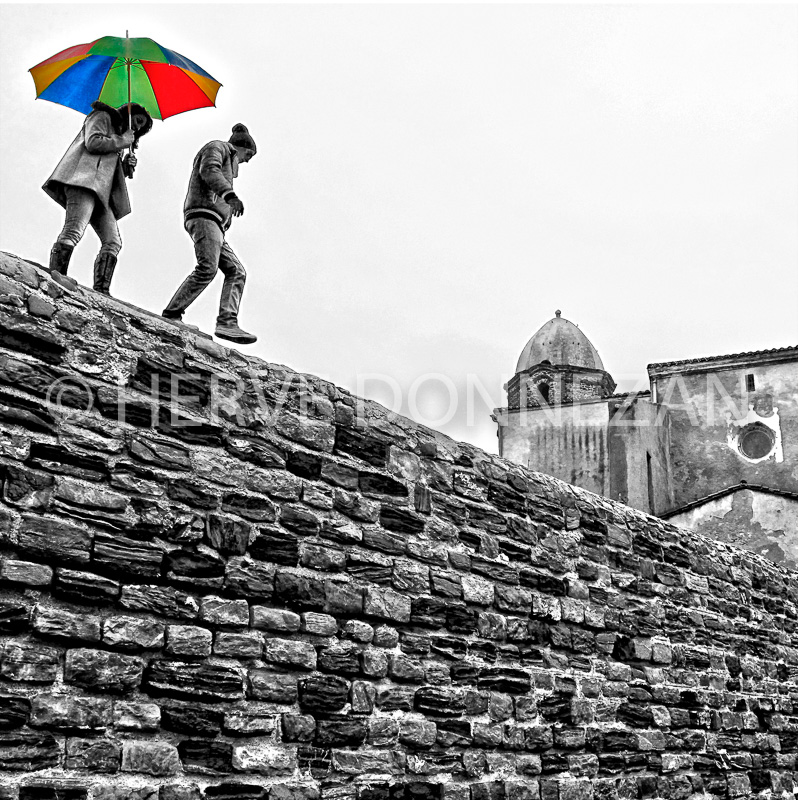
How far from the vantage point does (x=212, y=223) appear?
5211mm

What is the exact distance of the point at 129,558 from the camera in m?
3.58

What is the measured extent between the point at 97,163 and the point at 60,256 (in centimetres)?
57

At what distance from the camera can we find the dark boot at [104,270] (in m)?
4.79

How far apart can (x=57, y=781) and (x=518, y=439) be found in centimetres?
1973

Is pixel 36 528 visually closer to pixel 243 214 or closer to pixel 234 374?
pixel 234 374

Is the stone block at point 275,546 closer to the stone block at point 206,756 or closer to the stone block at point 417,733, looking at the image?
the stone block at point 206,756

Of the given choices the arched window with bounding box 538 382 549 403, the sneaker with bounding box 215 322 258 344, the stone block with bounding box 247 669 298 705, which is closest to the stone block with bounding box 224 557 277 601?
the stone block with bounding box 247 669 298 705

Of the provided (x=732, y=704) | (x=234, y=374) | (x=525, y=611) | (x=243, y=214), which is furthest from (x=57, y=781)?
(x=732, y=704)

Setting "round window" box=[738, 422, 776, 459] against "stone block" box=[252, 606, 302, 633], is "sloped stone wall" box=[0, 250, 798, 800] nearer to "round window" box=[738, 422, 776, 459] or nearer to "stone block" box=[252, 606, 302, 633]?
"stone block" box=[252, 606, 302, 633]

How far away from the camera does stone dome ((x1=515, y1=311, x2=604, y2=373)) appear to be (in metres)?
27.9

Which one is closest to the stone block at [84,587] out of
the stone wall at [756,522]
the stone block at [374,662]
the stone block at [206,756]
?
the stone block at [206,756]

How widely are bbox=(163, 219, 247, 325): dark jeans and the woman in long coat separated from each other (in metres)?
0.37

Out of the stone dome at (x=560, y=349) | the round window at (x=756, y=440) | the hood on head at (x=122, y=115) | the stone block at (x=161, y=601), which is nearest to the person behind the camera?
the stone block at (x=161, y=601)

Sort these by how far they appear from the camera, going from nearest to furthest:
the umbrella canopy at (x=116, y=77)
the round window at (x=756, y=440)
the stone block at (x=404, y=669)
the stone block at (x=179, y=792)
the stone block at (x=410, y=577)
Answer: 1. the stone block at (x=179, y=792)
2. the stone block at (x=404, y=669)
3. the stone block at (x=410, y=577)
4. the umbrella canopy at (x=116, y=77)
5. the round window at (x=756, y=440)
